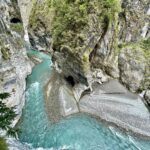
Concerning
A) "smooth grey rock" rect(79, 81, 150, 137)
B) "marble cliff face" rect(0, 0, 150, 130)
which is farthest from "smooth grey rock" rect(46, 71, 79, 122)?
"marble cliff face" rect(0, 0, 150, 130)

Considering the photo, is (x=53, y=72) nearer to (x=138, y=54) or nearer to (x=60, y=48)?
(x=60, y=48)

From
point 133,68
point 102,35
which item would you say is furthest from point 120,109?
→ point 102,35

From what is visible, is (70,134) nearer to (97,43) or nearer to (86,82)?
(86,82)

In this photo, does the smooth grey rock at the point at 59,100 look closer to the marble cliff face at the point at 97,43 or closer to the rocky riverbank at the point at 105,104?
the rocky riverbank at the point at 105,104

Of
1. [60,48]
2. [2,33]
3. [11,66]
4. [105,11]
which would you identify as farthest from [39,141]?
[105,11]

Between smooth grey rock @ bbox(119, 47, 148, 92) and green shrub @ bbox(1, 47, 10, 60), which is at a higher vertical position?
green shrub @ bbox(1, 47, 10, 60)

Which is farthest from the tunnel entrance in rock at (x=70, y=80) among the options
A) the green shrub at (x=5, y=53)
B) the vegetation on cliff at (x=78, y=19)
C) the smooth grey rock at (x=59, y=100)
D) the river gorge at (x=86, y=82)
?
the green shrub at (x=5, y=53)

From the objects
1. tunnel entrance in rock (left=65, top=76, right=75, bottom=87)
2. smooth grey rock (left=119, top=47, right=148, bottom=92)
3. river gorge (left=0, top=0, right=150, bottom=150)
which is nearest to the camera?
river gorge (left=0, top=0, right=150, bottom=150)

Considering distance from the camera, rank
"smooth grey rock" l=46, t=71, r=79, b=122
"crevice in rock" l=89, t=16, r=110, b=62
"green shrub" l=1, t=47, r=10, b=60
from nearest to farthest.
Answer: "green shrub" l=1, t=47, r=10, b=60
"smooth grey rock" l=46, t=71, r=79, b=122
"crevice in rock" l=89, t=16, r=110, b=62

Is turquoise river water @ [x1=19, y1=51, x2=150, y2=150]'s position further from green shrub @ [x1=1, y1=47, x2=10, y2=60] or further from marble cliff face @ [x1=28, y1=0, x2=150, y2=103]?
marble cliff face @ [x1=28, y1=0, x2=150, y2=103]
